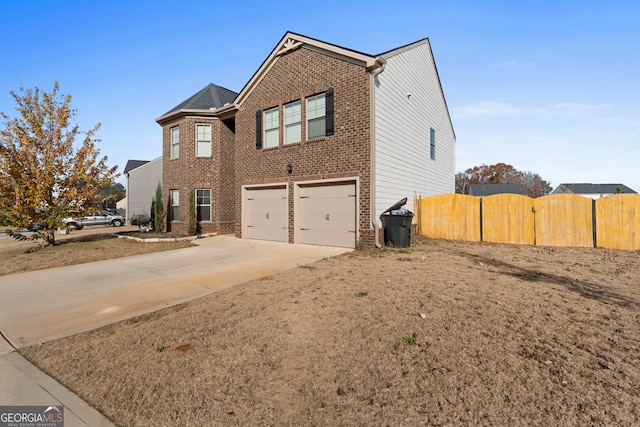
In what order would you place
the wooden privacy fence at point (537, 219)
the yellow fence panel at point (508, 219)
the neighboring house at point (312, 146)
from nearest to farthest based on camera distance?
the neighboring house at point (312, 146)
the wooden privacy fence at point (537, 219)
the yellow fence panel at point (508, 219)

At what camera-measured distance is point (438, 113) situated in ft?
53.8

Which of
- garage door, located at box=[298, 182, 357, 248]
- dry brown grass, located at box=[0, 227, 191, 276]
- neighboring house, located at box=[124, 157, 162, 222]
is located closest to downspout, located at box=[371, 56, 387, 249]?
garage door, located at box=[298, 182, 357, 248]

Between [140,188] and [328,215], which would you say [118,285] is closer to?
[328,215]

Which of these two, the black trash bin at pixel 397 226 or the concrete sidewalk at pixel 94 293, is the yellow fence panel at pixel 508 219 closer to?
the black trash bin at pixel 397 226

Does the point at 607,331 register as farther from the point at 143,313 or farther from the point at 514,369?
the point at 143,313

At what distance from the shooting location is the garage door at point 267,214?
40.1ft

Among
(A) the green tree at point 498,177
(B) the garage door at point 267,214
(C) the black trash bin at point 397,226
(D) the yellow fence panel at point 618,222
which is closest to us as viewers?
(C) the black trash bin at point 397,226

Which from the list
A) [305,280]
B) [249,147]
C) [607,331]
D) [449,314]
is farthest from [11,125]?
[607,331]

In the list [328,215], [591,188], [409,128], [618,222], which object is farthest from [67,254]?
[591,188]

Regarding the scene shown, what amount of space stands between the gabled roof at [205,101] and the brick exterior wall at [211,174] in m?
0.45

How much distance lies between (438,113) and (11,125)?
741 inches

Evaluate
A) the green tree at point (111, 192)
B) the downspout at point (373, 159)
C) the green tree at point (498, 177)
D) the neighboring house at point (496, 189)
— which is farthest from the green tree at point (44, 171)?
the green tree at point (498, 177)

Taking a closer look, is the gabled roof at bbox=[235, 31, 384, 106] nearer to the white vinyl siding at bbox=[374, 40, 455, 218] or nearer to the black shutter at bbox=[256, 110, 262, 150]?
the white vinyl siding at bbox=[374, 40, 455, 218]

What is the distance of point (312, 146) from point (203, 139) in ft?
24.2
